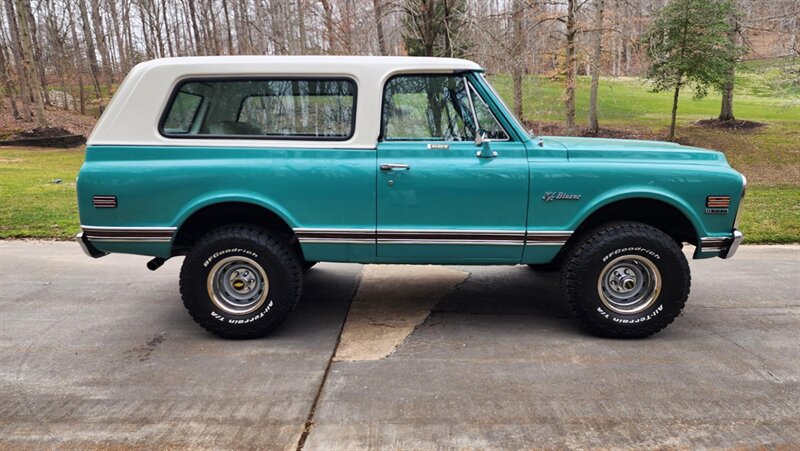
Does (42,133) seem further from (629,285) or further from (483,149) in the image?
(629,285)

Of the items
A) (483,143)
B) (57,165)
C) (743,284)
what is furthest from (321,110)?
(57,165)

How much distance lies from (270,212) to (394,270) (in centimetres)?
206

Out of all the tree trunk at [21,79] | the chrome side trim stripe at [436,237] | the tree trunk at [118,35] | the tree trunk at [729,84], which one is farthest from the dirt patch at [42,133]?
the tree trunk at [729,84]

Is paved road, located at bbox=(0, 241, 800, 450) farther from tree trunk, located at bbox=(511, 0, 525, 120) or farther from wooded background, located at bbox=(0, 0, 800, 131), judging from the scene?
tree trunk, located at bbox=(511, 0, 525, 120)

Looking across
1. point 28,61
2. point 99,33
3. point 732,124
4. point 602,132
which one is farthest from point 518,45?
point 99,33

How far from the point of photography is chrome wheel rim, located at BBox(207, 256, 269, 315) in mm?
4059

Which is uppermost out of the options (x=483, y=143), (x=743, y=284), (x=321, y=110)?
(x=321, y=110)

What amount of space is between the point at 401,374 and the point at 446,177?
1388mm

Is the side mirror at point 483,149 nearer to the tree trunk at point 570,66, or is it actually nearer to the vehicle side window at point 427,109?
the vehicle side window at point 427,109

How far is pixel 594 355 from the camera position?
152 inches

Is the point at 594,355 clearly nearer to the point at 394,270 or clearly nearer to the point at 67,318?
the point at 394,270

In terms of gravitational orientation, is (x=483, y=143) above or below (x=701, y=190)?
above

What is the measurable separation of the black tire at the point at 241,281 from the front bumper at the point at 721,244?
9.72 feet

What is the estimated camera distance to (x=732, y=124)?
20500 millimetres
